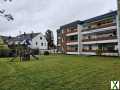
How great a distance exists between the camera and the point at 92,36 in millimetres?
53188

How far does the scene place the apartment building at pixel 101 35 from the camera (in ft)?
144

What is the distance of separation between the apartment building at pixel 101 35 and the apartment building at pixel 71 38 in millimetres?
2063

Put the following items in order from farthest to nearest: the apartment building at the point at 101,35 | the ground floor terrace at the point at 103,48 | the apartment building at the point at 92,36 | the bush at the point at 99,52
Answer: the bush at the point at 99,52
the apartment building at the point at 92,36
the apartment building at the point at 101,35
the ground floor terrace at the point at 103,48

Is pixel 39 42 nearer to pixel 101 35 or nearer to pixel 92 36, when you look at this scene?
pixel 92 36

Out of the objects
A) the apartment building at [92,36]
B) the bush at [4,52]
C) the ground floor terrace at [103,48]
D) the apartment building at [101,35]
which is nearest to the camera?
the ground floor terrace at [103,48]

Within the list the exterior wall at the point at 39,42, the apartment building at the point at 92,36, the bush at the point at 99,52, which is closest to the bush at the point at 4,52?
the apartment building at the point at 92,36

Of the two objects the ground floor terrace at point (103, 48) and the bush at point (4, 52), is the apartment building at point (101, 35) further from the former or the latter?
the bush at point (4, 52)

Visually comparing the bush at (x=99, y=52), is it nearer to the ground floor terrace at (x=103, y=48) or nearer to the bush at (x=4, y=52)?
the ground floor terrace at (x=103, y=48)

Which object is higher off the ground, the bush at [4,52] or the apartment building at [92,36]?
the apartment building at [92,36]

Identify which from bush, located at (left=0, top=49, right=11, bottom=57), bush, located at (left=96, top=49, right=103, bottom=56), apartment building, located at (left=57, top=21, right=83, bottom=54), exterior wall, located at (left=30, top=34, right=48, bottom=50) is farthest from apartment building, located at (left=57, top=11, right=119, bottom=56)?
bush, located at (left=0, top=49, right=11, bottom=57)

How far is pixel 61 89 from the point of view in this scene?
35.0ft

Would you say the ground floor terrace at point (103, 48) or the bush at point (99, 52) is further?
the bush at point (99, 52)

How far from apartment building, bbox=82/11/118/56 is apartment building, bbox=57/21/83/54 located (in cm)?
206

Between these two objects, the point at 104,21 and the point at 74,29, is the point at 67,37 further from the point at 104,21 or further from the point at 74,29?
the point at 104,21
